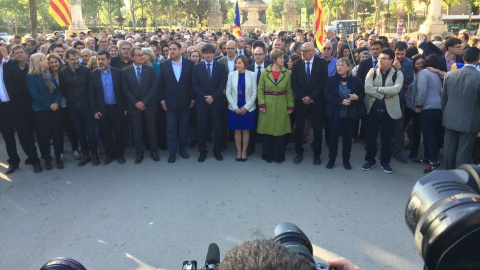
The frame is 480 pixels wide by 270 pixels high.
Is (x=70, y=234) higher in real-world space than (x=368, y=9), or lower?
lower

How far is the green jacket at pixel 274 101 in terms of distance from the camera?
6.48 metres

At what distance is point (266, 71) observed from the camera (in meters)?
6.53

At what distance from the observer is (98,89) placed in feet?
21.2

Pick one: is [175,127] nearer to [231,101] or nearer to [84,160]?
[231,101]

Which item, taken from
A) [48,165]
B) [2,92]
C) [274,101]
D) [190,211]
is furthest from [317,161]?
[2,92]

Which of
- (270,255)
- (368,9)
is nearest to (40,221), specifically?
(270,255)

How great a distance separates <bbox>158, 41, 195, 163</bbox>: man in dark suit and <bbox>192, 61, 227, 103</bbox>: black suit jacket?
0.18 meters

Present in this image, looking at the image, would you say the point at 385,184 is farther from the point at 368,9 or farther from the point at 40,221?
the point at 368,9

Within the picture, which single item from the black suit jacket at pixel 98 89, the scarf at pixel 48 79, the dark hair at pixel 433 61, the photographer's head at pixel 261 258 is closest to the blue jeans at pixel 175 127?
the black suit jacket at pixel 98 89

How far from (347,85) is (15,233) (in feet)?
16.7

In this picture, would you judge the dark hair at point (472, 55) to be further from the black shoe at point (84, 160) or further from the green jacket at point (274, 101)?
the black shoe at point (84, 160)

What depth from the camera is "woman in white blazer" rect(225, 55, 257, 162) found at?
262 inches

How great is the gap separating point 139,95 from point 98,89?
679 millimetres

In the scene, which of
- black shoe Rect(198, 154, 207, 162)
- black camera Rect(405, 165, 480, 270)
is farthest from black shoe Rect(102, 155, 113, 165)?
black camera Rect(405, 165, 480, 270)
